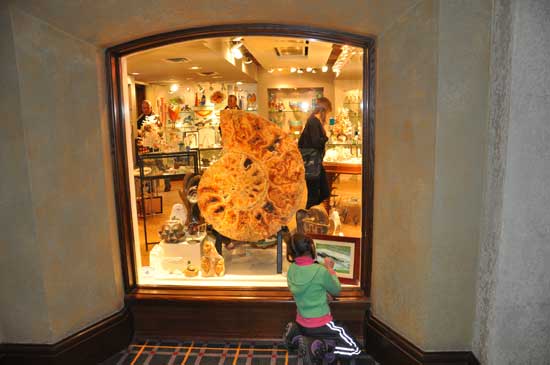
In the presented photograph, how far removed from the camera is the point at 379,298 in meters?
2.53

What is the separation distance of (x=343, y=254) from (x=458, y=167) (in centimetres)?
111

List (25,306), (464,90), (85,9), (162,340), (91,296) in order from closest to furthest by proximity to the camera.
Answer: (464,90), (85,9), (25,306), (91,296), (162,340)

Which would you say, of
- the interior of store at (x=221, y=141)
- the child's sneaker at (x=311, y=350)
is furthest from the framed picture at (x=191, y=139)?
the child's sneaker at (x=311, y=350)

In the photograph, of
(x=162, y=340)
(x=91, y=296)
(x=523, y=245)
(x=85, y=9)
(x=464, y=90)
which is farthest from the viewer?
(x=162, y=340)

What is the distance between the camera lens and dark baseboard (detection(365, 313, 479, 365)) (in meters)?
2.16

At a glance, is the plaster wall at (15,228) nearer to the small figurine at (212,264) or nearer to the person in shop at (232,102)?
the small figurine at (212,264)

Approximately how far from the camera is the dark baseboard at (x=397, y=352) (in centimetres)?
216

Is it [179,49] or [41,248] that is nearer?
[41,248]

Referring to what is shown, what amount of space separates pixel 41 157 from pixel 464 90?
244 centimetres

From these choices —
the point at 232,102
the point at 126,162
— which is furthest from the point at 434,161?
the point at 126,162

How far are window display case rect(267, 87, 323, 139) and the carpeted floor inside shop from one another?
5.35ft

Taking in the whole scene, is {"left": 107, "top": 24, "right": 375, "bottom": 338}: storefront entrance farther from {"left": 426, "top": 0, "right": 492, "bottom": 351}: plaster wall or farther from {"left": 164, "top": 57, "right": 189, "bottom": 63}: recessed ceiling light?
{"left": 426, "top": 0, "right": 492, "bottom": 351}: plaster wall

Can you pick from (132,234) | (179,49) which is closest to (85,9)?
(179,49)

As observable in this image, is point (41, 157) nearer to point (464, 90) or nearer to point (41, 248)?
point (41, 248)
